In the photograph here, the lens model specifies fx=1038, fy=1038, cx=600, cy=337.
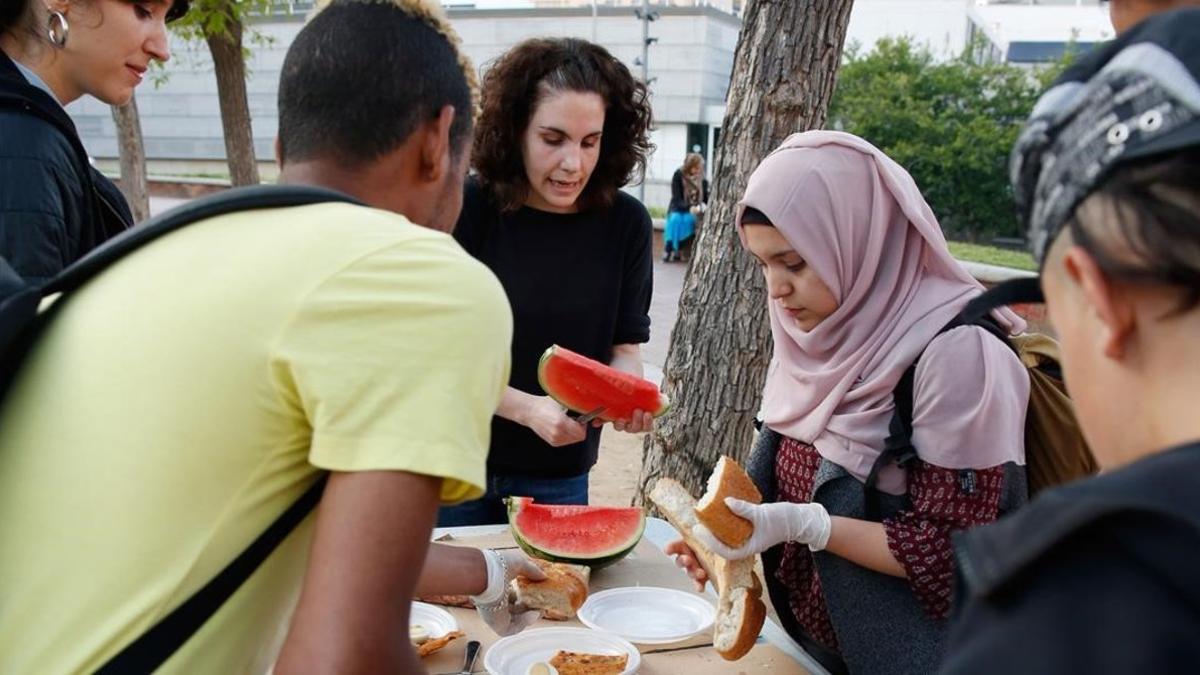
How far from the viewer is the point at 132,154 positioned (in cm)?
1203

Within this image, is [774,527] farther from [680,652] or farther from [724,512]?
[680,652]

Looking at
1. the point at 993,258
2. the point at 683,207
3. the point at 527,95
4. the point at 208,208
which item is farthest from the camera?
the point at 683,207

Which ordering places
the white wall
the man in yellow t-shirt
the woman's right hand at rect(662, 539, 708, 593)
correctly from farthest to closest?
1. the white wall
2. the woman's right hand at rect(662, 539, 708, 593)
3. the man in yellow t-shirt

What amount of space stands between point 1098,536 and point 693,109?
29.5 m

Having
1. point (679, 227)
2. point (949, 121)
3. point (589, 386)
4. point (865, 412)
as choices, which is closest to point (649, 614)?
point (865, 412)

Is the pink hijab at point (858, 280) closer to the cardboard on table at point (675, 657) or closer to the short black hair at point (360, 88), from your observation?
the cardboard on table at point (675, 657)

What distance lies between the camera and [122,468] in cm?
129

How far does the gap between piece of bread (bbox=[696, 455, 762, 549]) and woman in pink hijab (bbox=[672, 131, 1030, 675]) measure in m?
0.02

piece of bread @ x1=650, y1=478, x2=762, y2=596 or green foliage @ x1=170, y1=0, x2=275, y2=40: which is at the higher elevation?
green foliage @ x1=170, y1=0, x2=275, y2=40

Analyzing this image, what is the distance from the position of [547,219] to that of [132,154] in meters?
10.1

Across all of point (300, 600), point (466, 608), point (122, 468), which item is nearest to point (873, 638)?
point (466, 608)

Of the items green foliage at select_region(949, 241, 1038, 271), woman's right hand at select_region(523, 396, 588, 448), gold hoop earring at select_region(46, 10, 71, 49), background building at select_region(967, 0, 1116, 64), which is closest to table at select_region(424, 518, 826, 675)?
woman's right hand at select_region(523, 396, 588, 448)

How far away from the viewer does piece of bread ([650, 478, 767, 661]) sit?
2289 mm

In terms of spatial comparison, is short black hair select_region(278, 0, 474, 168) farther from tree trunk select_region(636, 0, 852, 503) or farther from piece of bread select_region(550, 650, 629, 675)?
tree trunk select_region(636, 0, 852, 503)
